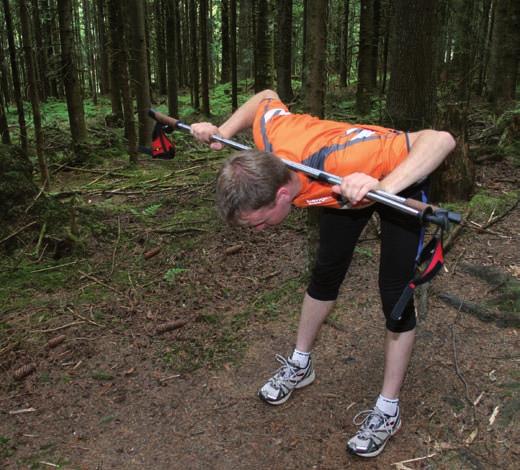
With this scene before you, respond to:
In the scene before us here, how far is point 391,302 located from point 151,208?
479 centimetres

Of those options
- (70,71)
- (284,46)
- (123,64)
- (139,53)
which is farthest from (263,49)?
(123,64)

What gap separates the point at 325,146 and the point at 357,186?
48cm

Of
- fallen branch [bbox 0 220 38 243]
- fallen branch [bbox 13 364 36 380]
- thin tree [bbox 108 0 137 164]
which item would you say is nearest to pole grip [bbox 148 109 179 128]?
fallen branch [bbox 13 364 36 380]

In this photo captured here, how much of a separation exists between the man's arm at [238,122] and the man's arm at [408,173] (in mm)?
1172

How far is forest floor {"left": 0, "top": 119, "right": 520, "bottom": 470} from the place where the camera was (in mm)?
3252

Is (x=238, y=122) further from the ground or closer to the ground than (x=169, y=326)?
further from the ground

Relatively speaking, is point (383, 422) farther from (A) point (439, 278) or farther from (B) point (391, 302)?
(A) point (439, 278)

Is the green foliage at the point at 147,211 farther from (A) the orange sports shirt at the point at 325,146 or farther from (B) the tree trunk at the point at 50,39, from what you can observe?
(B) the tree trunk at the point at 50,39

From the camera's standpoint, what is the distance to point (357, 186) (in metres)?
2.39

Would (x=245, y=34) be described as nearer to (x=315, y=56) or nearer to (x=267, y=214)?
(x=315, y=56)

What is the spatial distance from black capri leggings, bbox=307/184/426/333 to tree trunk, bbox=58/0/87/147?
9166 mm

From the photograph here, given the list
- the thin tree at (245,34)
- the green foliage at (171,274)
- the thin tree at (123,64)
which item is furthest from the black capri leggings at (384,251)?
the thin tree at (245,34)

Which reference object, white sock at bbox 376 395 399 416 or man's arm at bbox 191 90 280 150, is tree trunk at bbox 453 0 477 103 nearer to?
man's arm at bbox 191 90 280 150

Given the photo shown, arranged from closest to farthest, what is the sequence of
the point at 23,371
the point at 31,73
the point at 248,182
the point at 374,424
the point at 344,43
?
the point at 248,182 < the point at 374,424 < the point at 23,371 < the point at 31,73 < the point at 344,43
